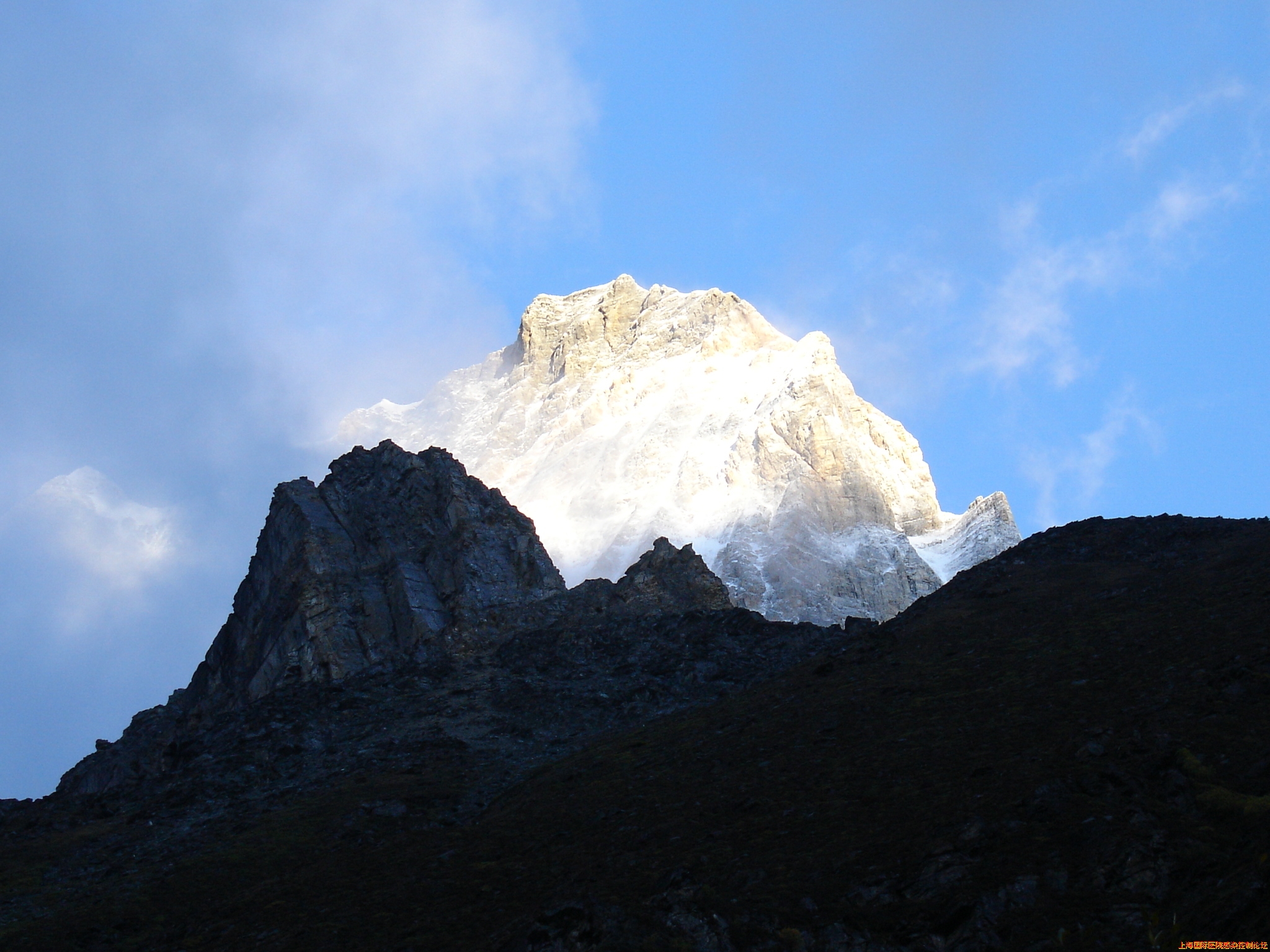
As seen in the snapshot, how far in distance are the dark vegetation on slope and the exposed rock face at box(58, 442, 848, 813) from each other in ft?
14.7

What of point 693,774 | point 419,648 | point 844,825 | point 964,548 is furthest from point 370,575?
point 964,548

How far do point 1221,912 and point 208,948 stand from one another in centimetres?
2822

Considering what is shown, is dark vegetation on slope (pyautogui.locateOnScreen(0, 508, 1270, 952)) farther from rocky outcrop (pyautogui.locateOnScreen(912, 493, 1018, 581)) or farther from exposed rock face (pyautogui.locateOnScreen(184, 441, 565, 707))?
rocky outcrop (pyautogui.locateOnScreen(912, 493, 1018, 581))

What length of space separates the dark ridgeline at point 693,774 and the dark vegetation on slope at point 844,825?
148 millimetres

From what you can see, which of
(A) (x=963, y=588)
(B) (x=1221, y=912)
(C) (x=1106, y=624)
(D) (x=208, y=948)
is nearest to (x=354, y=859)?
(D) (x=208, y=948)

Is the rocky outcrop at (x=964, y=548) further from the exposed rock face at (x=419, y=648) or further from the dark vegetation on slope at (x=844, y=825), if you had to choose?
the dark vegetation on slope at (x=844, y=825)

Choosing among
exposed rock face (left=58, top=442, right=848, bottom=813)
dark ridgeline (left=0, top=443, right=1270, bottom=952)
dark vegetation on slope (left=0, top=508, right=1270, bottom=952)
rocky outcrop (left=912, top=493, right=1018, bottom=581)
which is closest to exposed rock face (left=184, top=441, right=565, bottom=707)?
exposed rock face (left=58, top=442, right=848, bottom=813)

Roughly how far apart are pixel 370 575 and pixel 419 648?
13340 mm

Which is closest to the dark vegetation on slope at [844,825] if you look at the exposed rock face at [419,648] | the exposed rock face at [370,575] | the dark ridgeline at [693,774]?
the dark ridgeline at [693,774]

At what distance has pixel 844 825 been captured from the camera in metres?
33.7

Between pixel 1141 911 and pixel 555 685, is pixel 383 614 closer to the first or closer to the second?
pixel 555 685

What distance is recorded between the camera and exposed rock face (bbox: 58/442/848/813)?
58.9m

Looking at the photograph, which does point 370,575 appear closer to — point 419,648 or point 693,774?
point 419,648

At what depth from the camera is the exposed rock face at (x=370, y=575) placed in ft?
261
